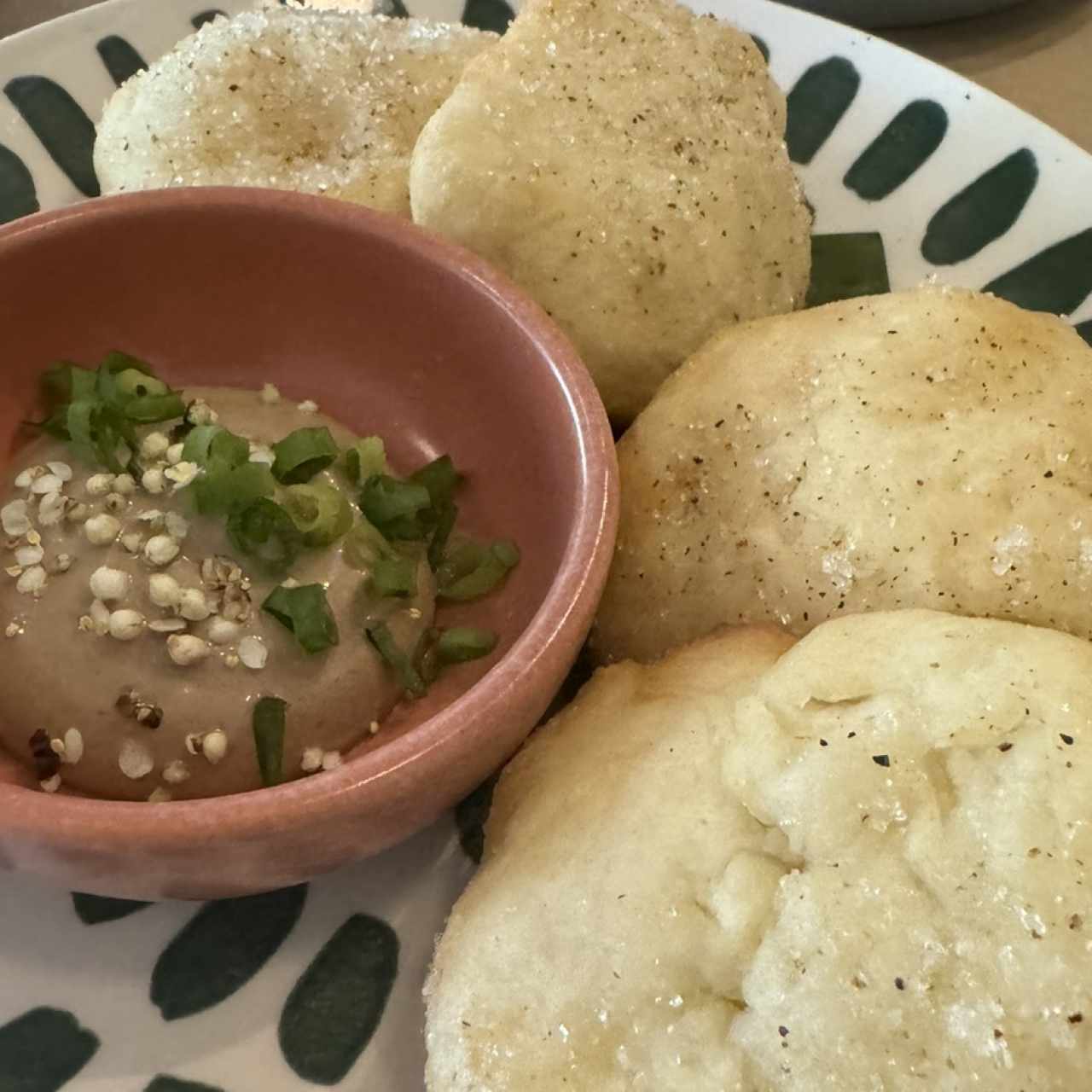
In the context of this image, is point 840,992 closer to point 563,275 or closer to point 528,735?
point 528,735

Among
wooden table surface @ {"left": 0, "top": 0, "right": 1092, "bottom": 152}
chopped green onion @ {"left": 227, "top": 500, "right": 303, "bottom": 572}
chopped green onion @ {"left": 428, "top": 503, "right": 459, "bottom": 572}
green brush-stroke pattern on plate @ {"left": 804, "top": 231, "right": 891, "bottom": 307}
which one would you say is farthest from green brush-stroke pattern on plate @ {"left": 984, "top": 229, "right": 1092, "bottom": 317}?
chopped green onion @ {"left": 227, "top": 500, "right": 303, "bottom": 572}

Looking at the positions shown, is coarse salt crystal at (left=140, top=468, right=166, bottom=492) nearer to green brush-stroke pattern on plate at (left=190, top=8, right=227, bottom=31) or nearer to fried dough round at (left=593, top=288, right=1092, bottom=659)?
fried dough round at (left=593, top=288, right=1092, bottom=659)

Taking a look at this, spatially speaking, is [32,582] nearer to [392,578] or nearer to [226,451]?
[226,451]

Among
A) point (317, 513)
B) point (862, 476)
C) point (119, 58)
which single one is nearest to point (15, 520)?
point (317, 513)

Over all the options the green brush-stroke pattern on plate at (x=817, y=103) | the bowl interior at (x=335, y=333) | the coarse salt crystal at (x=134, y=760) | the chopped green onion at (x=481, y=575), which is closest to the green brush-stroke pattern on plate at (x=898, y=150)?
the green brush-stroke pattern on plate at (x=817, y=103)

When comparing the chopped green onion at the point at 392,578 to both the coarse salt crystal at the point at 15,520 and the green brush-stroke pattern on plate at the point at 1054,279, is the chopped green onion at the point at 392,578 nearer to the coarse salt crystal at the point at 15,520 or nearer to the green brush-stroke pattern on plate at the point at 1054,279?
the coarse salt crystal at the point at 15,520

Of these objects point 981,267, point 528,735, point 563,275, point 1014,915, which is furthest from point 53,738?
point 981,267
